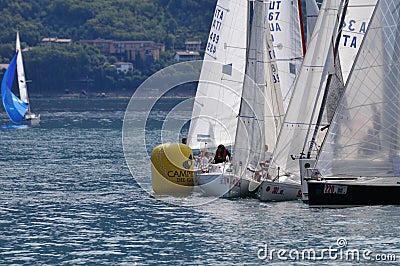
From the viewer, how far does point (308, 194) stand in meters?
35.3

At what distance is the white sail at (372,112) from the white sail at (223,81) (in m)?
11.5

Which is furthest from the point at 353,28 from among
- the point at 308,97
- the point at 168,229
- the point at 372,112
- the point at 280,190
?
the point at 168,229

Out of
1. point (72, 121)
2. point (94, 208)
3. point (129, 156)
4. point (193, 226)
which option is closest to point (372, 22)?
point (193, 226)

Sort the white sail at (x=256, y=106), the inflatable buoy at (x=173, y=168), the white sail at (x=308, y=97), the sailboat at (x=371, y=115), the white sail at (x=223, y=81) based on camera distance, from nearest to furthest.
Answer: the sailboat at (x=371, y=115)
the white sail at (x=308, y=97)
the white sail at (x=256, y=106)
the inflatable buoy at (x=173, y=168)
the white sail at (x=223, y=81)

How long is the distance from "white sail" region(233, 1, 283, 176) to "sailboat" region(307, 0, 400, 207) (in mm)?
4961

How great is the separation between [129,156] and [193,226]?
30008 mm

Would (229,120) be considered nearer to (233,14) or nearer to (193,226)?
(233,14)

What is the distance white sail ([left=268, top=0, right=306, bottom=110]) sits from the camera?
1756 inches

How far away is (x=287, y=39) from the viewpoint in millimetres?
45031

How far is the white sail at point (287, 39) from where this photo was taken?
1756 inches

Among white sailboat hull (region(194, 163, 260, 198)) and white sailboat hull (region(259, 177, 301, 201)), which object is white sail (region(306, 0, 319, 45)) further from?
white sailboat hull (region(259, 177, 301, 201))

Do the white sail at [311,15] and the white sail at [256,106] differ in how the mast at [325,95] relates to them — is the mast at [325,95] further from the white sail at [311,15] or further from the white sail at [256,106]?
the white sail at [311,15]

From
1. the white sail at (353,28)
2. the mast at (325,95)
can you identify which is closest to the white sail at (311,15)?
the white sail at (353,28)

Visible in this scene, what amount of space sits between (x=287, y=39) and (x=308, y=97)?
7.66 metres
